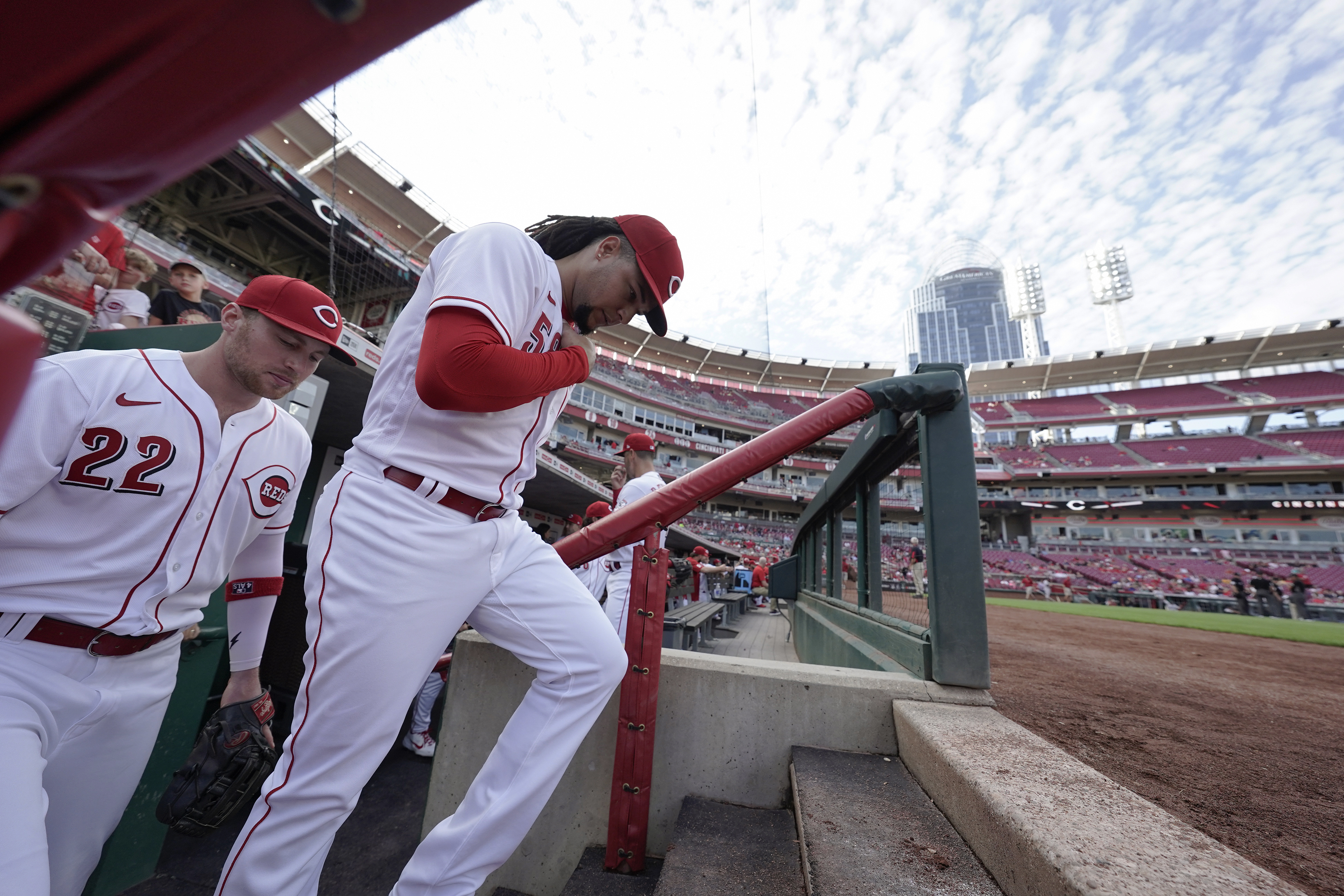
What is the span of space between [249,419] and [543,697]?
1.12 meters

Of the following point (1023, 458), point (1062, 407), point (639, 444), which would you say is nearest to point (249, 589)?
point (639, 444)

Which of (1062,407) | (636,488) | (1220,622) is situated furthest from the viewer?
(1062,407)

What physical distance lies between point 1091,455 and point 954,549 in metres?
39.5

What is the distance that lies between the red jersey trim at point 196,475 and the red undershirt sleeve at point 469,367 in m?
0.66

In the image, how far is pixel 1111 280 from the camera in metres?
48.2

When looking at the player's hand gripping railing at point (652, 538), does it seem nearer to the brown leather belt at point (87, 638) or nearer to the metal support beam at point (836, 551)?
the brown leather belt at point (87, 638)

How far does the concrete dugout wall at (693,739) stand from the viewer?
5.14 feet

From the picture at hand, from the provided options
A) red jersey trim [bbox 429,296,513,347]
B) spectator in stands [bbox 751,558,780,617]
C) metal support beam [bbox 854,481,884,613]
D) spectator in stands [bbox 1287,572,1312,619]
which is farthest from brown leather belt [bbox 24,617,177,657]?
spectator in stands [bbox 1287,572,1312,619]

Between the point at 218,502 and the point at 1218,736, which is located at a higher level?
the point at 218,502

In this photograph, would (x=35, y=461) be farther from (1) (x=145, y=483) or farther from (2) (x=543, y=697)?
(2) (x=543, y=697)

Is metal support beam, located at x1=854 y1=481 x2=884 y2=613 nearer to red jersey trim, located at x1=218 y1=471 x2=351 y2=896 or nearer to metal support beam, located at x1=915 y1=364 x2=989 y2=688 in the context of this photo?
metal support beam, located at x1=915 y1=364 x2=989 y2=688

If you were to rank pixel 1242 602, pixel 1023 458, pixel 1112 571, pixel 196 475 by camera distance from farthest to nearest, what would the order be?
pixel 1023 458 → pixel 1112 571 → pixel 1242 602 → pixel 196 475

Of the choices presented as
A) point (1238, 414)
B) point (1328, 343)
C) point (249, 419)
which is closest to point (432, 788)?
point (249, 419)

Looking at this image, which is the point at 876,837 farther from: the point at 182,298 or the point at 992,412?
the point at 992,412
